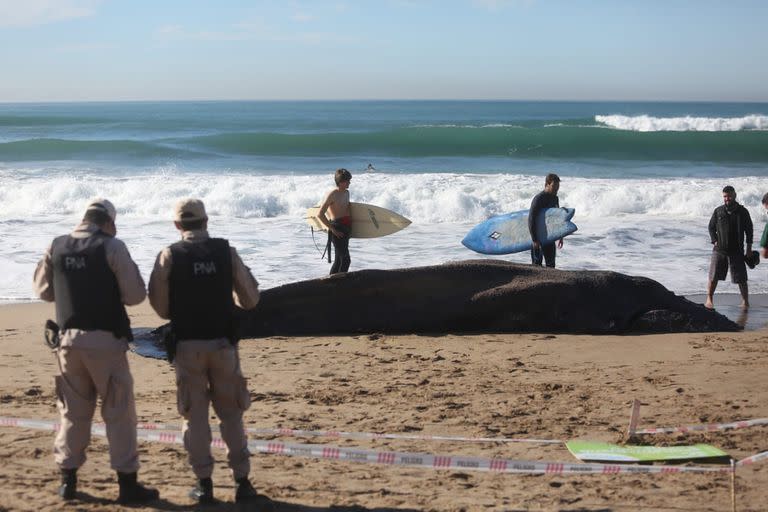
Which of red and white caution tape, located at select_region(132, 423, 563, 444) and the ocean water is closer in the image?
red and white caution tape, located at select_region(132, 423, 563, 444)

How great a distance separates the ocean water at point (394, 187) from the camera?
1506 centimetres

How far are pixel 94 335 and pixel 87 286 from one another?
24cm

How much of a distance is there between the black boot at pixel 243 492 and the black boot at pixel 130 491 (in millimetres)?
440

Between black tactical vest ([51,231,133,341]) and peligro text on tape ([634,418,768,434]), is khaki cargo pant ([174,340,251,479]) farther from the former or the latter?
peligro text on tape ([634,418,768,434])

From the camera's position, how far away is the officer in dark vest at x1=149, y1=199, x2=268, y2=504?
487 centimetres

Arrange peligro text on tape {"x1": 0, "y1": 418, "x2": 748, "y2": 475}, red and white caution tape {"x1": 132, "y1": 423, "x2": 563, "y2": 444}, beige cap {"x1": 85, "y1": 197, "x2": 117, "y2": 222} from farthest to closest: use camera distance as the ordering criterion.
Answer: red and white caution tape {"x1": 132, "y1": 423, "x2": 563, "y2": 444}, peligro text on tape {"x1": 0, "y1": 418, "x2": 748, "y2": 475}, beige cap {"x1": 85, "y1": 197, "x2": 117, "y2": 222}

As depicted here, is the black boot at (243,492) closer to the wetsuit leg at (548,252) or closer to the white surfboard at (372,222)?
the wetsuit leg at (548,252)

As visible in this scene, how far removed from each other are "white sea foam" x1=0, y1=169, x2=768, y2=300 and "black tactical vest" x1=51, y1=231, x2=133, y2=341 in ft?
24.9

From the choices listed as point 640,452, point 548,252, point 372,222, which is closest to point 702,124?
point 372,222

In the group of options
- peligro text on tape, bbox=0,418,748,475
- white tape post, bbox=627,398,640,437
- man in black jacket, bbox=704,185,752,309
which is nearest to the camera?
peligro text on tape, bbox=0,418,748,475

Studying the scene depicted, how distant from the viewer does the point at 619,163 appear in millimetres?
35812

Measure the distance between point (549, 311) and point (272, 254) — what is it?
20.3ft

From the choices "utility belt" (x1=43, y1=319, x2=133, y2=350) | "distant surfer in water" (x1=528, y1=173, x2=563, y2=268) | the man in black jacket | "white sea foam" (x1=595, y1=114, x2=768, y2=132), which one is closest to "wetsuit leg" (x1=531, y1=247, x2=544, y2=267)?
"distant surfer in water" (x1=528, y1=173, x2=563, y2=268)

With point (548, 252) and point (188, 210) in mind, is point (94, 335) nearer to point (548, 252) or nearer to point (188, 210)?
point (188, 210)
